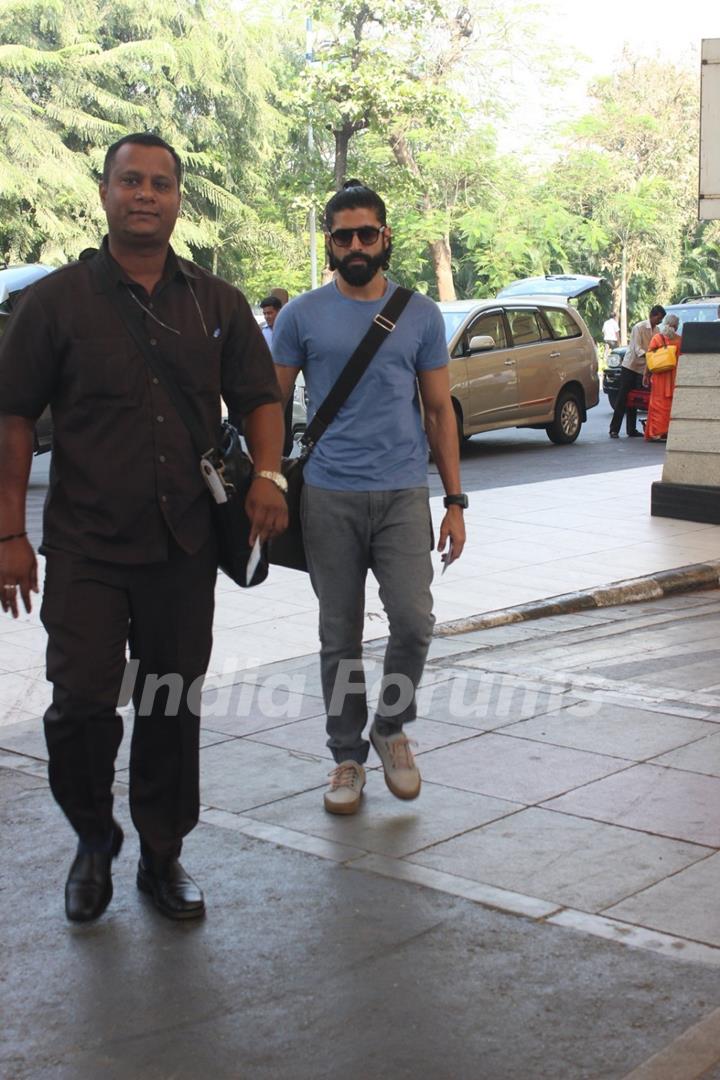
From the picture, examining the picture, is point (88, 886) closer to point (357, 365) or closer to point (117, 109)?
point (357, 365)

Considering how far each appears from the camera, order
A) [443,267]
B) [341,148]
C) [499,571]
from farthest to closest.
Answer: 1. [443,267]
2. [341,148]
3. [499,571]

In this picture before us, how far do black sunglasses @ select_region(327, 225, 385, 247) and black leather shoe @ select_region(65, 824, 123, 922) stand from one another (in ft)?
6.63

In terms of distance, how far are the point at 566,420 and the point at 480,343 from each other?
287cm

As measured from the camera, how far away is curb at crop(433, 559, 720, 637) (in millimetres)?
8039

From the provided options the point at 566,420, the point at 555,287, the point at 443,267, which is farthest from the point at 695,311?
the point at 443,267

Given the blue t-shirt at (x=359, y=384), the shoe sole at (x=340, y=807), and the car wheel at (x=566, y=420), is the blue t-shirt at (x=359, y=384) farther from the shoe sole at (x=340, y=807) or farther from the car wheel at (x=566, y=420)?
the car wheel at (x=566, y=420)

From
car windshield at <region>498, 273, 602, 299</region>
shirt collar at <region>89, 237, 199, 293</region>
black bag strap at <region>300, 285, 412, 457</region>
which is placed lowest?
black bag strap at <region>300, 285, 412, 457</region>

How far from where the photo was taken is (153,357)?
3.88 metres

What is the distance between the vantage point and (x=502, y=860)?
14.5ft

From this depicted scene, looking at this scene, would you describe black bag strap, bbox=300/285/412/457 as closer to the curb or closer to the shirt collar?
the shirt collar

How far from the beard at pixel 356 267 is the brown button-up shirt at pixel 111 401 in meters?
0.86

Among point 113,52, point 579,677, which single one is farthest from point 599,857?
point 113,52

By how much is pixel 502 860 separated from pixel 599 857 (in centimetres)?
29

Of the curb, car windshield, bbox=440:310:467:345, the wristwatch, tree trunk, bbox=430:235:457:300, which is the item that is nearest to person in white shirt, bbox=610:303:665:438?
car windshield, bbox=440:310:467:345
